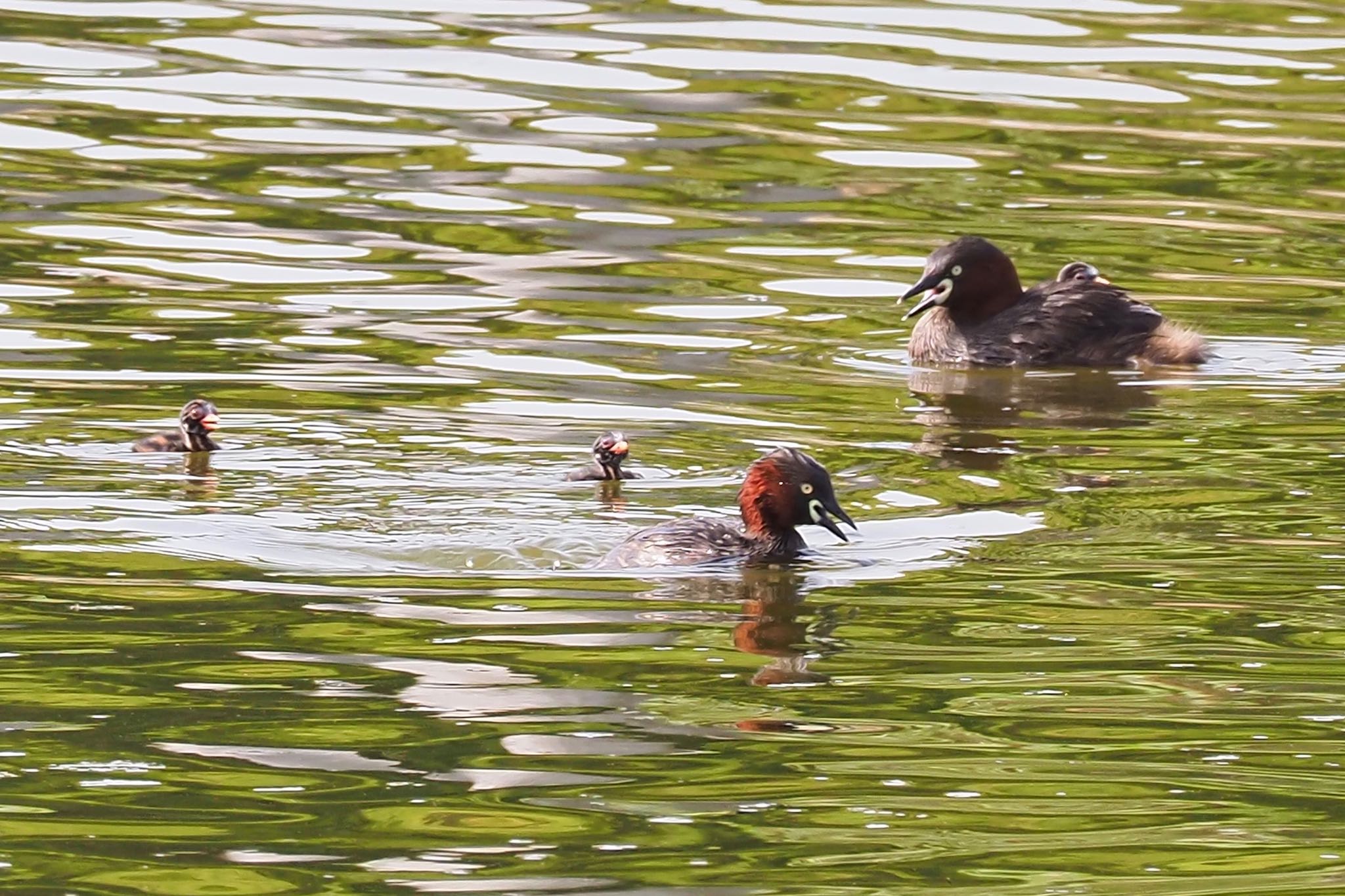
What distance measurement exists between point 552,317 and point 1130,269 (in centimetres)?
375

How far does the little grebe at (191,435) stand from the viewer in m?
11.8

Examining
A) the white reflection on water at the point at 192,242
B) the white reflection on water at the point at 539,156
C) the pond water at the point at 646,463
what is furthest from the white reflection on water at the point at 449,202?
the white reflection on water at the point at 192,242

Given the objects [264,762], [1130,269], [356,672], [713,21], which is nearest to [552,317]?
[1130,269]

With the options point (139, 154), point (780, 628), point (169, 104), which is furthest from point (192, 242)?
point (780, 628)

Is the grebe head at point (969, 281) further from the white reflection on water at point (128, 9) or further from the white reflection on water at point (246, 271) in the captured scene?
the white reflection on water at point (128, 9)

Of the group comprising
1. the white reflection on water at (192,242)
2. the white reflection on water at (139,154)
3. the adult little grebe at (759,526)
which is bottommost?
the adult little grebe at (759,526)

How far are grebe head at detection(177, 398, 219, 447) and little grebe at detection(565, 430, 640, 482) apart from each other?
5.06 ft

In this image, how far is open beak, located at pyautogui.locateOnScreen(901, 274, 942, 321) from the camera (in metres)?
15.4

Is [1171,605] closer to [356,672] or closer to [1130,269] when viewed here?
[356,672]

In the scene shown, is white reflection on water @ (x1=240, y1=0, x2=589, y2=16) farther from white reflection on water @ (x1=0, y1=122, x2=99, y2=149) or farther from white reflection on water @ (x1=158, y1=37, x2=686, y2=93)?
white reflection on water @ (x1=0, y1=122, x2=99, y2=149)

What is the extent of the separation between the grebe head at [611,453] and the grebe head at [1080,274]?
4.75 m

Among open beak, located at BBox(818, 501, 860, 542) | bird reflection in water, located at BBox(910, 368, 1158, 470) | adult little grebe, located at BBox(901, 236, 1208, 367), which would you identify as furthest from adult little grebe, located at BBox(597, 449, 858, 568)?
adult little grebe, located at BBox(901, 236, 1208, 367)

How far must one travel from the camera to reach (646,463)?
12078mm

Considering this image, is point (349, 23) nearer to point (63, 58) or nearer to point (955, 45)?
point (63, 58)
